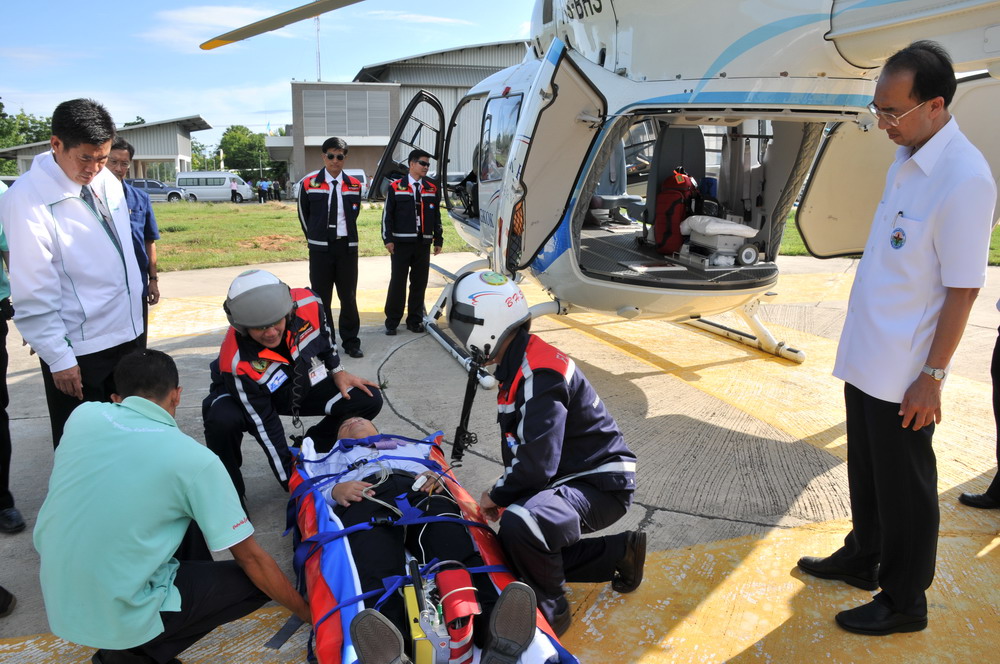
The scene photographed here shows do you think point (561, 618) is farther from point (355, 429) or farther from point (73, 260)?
point (73, 260)

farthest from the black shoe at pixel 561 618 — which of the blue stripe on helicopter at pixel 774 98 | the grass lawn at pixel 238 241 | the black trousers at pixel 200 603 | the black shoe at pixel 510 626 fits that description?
the grass lawn at pixel 238 241

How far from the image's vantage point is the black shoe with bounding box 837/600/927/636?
264 cm

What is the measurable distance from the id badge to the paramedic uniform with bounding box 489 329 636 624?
1.41 metres

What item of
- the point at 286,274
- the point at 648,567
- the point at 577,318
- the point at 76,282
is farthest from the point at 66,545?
the point at 286,274

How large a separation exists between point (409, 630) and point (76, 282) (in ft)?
7.28

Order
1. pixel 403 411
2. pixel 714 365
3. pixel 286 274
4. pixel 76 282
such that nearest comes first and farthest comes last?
1. pixel 76 282
2. pixel 403 411
3. pixel 714 365
4. pixel 286 274

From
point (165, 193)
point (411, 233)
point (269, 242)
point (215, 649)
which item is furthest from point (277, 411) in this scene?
point (165, 193)

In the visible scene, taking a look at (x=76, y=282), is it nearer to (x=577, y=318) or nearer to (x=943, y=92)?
(x=943, y=92)

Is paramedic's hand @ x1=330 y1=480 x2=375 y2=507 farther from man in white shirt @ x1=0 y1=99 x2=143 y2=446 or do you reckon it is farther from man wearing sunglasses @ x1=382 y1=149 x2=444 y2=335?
man wearing sunglasses @ x1=382 y1=149 x2=444 y2=335

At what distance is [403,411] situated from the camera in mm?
5027

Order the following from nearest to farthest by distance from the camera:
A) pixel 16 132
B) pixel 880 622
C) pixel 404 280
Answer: pixel 880 622 < pixel 404 280 < pixel 16 132

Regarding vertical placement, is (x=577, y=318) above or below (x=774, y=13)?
below

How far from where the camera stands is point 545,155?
4957 millimetres

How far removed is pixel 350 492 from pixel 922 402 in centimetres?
221
